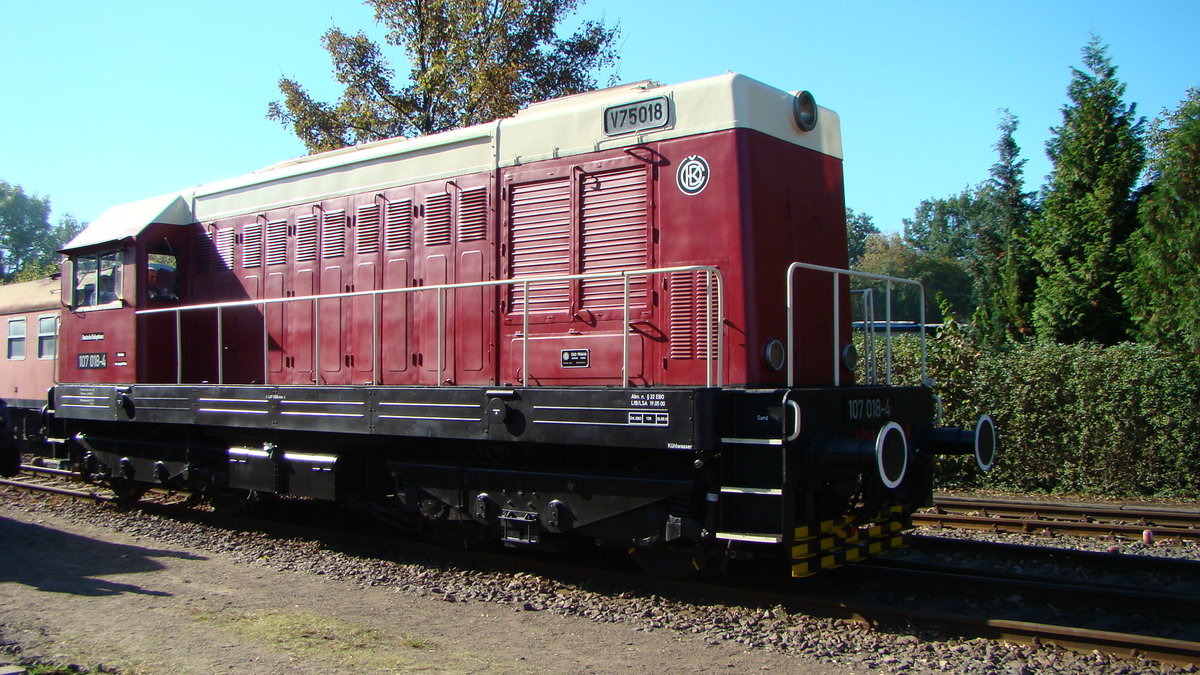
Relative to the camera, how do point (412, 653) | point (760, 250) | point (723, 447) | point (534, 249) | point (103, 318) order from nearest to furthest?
point (412, 653) → point (723, 447) → point (760, 250) → point (534, 249) → point (103, 318)

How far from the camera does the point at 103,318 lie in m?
10.3

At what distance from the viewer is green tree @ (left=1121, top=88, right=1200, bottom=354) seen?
51.8 feet

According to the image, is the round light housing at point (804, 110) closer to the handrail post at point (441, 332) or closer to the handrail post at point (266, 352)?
the handrail post at point (441, 332)

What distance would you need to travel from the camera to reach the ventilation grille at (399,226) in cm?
835

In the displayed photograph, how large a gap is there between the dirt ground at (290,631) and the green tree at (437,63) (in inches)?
468

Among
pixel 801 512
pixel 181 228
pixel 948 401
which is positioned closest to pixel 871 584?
pixel 801 512

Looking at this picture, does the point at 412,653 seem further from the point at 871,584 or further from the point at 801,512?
the point at 871,584

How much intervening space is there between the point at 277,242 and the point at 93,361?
9.79 ft

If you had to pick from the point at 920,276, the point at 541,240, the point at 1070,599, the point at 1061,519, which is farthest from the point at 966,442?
the point at 920,276

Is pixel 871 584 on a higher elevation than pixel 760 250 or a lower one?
lower

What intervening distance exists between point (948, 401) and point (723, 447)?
8.97 m

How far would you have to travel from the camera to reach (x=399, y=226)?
27.7ft

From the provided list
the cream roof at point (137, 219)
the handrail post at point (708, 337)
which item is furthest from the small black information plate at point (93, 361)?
the handrail post at point (708, 337)

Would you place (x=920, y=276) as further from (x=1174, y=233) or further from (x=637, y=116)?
(x=637, y=116)
